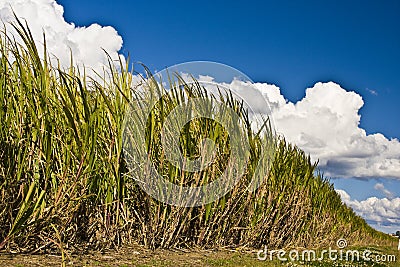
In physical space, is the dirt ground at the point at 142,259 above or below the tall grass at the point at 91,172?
below

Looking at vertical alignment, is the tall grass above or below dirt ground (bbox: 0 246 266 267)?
above

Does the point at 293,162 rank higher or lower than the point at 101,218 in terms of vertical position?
higher

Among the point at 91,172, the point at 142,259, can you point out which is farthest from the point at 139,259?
the point at 91,172

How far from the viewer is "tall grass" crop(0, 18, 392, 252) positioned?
138 inches

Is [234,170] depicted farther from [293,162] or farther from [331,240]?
[331,240]

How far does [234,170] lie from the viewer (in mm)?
5449

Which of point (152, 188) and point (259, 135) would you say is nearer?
point (152, 188)

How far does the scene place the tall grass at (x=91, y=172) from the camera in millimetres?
3504

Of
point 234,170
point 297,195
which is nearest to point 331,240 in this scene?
point 297,195

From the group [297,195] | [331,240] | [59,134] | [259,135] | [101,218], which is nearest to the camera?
[59,134]

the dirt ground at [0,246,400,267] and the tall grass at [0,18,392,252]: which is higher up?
the tall grass at [0,18,392,252]

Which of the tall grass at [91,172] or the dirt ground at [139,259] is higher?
the tall grass at [91,172]

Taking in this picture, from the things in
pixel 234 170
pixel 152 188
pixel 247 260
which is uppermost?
pixel 234 170

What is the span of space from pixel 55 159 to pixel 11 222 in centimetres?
61
